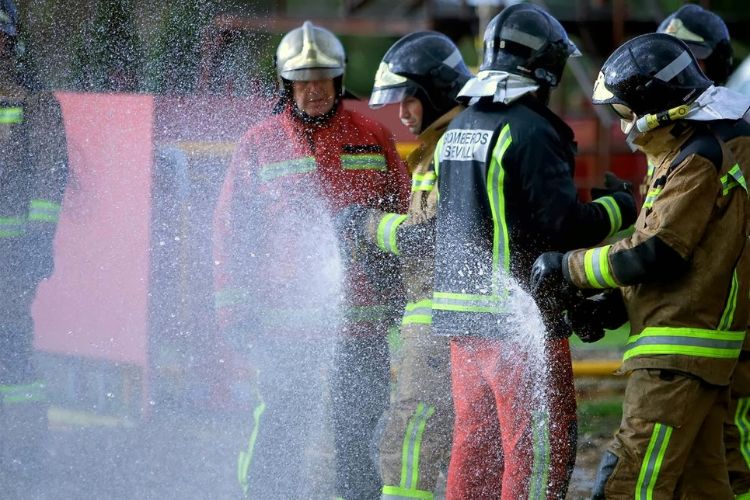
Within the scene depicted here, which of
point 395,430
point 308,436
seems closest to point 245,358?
point 308,436

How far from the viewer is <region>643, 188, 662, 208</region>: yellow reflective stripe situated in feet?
13.1

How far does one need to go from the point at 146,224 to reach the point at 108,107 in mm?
635

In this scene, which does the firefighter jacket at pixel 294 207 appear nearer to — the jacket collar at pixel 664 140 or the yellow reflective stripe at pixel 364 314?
the yellow reflective stripe at pixel 364 314

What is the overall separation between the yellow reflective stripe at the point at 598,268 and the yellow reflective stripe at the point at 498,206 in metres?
0.41

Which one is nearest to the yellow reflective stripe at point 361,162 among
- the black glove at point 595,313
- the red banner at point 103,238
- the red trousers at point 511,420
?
the red trousers at point 511,420

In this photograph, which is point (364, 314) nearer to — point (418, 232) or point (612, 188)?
point (418, 232)

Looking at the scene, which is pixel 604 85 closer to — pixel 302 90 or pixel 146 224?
pixel 302 90

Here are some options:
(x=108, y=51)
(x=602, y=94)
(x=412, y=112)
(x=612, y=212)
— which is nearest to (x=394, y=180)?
(x=412, y=112)

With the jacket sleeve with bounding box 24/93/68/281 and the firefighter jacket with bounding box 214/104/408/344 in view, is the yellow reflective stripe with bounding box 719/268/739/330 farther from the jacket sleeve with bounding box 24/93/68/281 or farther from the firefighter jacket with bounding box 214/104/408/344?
the jacket sleeve with bounding box 24/93/68/281

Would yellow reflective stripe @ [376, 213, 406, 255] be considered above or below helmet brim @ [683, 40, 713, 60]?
below

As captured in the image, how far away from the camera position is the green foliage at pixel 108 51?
7.28 meters

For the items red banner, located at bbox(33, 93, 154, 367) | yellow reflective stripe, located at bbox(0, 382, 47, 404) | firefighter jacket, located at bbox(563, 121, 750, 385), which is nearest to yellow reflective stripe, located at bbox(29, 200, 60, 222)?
red banner, located at bbox(33, 93, 154, 367)

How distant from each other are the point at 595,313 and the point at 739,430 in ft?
2.35

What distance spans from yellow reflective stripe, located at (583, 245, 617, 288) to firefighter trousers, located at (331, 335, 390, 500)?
54.2 inches
